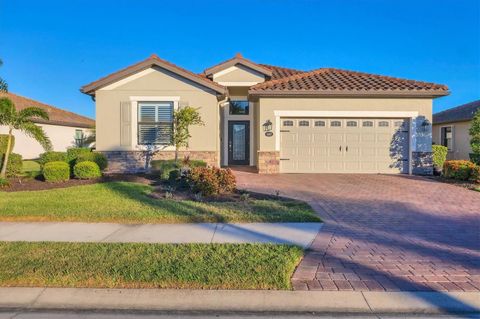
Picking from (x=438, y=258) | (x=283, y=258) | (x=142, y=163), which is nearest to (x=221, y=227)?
(x=283, y=258)

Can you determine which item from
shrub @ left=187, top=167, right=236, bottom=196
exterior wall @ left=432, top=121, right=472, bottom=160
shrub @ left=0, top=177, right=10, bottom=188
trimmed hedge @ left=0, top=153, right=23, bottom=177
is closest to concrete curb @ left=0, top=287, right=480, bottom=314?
shrub @ left=187, top=167, right=236, bottom=196

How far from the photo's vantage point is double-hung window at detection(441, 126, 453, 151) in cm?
2317

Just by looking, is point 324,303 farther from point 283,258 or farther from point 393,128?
point 393,128

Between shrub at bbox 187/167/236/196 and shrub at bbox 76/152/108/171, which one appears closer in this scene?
shrub at bbox 187/167/236/196

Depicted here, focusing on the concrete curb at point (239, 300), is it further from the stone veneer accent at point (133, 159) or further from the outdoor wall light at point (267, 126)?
the outdoor wall light at point (267, 126)

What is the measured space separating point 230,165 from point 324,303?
1453cm

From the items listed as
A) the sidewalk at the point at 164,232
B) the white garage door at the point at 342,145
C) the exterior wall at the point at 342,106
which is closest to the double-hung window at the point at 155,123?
the exterior wall at the point at 342,106

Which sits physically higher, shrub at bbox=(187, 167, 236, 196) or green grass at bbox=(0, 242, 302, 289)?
shrub at bbox=(187, 167, 236, 196)

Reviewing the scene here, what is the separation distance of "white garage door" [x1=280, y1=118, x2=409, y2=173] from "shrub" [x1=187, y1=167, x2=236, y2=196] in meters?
5.68

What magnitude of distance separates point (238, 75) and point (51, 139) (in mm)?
17199

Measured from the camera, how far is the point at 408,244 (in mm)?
5699

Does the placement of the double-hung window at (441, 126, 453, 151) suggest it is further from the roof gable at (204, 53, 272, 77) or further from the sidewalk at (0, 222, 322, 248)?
the sidewalk at (0, 222, 322, 248)

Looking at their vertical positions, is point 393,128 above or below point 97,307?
above

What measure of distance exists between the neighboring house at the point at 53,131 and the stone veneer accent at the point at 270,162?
58.2ft
